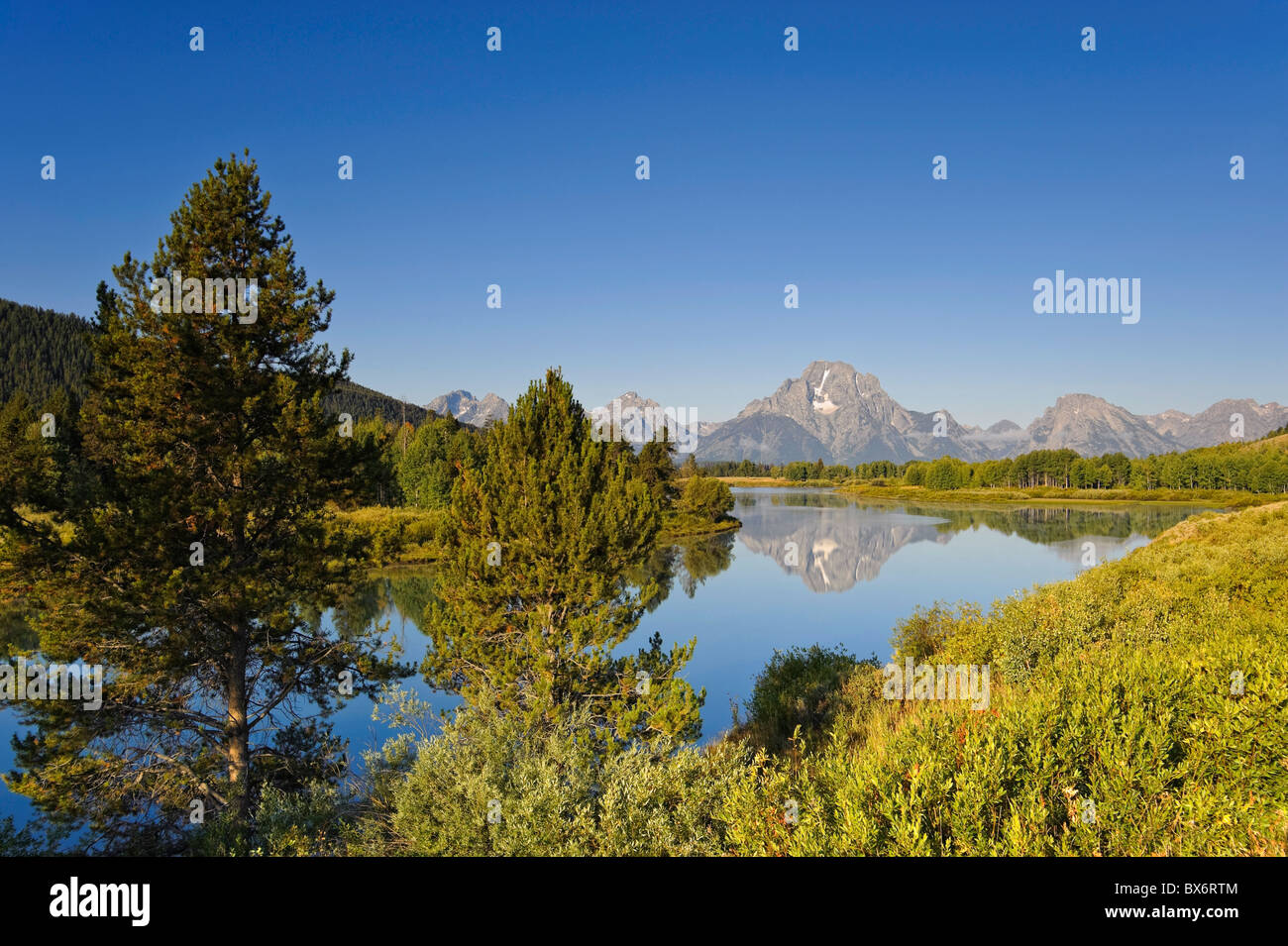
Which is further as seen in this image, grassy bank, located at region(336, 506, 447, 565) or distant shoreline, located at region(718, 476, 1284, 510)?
distant shoreline, located at region(718, 476, 1284, 510)

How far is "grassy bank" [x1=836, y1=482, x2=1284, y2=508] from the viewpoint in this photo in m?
112

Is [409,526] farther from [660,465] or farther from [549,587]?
[549,587]

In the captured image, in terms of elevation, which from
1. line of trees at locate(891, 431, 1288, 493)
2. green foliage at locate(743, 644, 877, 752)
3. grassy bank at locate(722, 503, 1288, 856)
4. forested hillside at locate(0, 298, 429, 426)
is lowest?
green foliage at locate(743, 644, 877, 752)

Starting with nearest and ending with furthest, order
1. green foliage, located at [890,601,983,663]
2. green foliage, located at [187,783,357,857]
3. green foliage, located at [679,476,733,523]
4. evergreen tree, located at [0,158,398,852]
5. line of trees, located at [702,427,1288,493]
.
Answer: green foliage, located at [187,783,357,857] → evergreen tree, located at [0,158,398,852] → green foliage, located at [890,601,983,663] → green foliage, located at [679,476,733,523] → line of trees, located at [702,427,1288,493]

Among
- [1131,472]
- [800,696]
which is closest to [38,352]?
[800,696]

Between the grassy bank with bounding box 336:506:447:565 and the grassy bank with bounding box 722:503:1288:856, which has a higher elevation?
the grassy bank with bounding box 722:503:1288:856

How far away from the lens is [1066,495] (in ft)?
472

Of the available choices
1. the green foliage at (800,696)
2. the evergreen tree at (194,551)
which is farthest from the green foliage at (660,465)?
the evergreen tree at (194,551)

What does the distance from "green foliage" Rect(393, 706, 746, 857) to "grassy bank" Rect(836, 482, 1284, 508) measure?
414ft

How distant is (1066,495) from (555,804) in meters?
168

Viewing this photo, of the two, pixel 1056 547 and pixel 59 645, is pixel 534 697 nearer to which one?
pixel 59 645

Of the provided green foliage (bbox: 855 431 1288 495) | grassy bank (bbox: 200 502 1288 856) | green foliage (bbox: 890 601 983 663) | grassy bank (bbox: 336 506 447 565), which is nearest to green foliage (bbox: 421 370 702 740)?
grassy bank (bbox: 200 502 1288 856)

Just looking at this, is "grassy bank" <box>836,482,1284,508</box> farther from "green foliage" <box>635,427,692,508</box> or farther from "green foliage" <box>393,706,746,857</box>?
"green foliage" <box>393,706,746,857</box>

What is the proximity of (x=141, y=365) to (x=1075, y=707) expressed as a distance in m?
17.9
